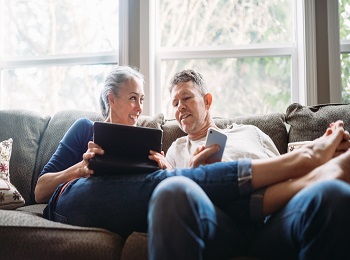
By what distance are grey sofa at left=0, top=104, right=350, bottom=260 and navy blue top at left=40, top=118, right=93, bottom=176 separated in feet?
0.73

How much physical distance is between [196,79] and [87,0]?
1456mm

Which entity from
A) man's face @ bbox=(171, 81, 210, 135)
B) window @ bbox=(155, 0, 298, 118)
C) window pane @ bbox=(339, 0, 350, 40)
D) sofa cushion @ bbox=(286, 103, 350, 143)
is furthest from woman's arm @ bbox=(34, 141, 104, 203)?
window pane @ bbox=(339, 0, 350, 40)

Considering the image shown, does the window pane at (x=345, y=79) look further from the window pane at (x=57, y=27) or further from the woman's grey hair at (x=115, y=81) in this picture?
the window pane at (x=57, y=27)

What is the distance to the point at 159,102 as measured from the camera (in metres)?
2.79

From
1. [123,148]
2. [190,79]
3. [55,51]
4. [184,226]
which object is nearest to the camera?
[184,226]

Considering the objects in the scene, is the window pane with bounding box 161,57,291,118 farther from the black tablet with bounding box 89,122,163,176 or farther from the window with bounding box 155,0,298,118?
the black tablet with bounding box 89,122,163,176

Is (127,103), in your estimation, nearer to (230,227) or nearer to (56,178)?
(56,178)

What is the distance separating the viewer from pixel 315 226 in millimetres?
935

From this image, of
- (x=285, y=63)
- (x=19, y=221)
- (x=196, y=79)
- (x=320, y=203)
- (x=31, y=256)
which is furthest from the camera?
(x=285, y=63)

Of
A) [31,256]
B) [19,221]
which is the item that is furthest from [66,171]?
[31,256]

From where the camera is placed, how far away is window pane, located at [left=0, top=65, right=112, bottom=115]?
291 centimetres

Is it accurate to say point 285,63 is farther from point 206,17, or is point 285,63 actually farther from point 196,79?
point 196,79

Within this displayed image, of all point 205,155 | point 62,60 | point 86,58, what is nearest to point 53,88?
point 62,60

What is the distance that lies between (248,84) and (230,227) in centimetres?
176
